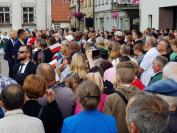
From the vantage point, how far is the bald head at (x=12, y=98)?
14.2 ft

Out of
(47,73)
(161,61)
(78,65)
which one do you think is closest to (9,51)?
(78,65)

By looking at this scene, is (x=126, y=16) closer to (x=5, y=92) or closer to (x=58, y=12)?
(x=5, y=92)

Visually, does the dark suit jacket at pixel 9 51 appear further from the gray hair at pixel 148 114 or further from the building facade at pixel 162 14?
the building facade at pixel 162 14

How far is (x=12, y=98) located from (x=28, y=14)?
47.0 m

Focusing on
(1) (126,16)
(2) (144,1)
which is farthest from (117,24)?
(2) (144,1)

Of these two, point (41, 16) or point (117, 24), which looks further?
point (41, 16)

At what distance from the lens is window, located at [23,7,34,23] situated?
50469 mm

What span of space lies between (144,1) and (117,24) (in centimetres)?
881

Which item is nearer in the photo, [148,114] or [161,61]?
[148,114]

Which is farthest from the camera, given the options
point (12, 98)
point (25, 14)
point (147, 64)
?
point (25, 14)

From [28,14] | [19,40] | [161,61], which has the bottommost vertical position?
[161,61]

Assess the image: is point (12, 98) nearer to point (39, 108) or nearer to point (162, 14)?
point (39, 108)

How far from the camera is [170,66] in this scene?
580 cm

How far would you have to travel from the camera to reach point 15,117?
4.22 meters
